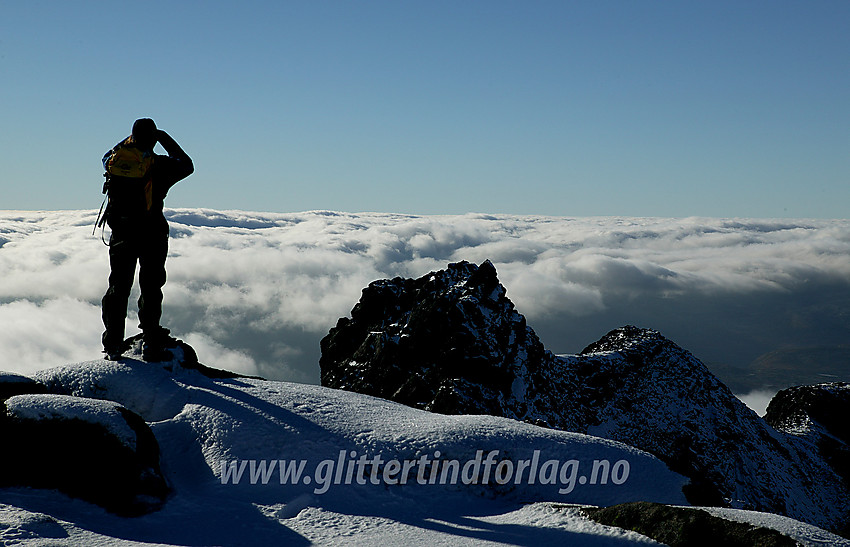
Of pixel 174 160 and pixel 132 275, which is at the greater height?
pixel 174 160

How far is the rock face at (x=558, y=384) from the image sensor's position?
33.0 meters

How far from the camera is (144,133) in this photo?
13078 mm

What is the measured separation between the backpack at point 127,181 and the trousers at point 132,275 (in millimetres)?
400

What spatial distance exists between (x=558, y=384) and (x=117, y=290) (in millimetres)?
31433

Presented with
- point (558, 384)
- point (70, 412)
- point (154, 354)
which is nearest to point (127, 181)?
point (154, 354)

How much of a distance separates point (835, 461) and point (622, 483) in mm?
44737

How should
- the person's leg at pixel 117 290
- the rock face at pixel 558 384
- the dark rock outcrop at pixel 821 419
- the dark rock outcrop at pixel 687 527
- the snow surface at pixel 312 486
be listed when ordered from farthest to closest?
1. the dark rock outcrop at pixel 821 419
2. the rock face at pixel 558 384
3. the person's leg at pixel 117 290
4. the snow surface at pixel 312 486
5. the dark rock outcrop at pixel 687 527

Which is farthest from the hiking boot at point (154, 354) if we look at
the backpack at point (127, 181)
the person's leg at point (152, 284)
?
the backpack at point (127, 181)

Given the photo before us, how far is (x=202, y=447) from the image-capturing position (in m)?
10.5

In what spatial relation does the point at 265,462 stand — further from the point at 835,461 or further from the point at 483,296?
the point at 835,461

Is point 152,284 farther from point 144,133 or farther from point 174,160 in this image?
point 144,133

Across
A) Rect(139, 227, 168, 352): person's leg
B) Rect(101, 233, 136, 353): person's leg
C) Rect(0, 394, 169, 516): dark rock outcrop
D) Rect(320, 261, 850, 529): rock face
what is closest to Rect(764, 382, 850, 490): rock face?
Rect(320, 261, 850, 529): rock face

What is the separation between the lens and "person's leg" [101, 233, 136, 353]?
13359 mm

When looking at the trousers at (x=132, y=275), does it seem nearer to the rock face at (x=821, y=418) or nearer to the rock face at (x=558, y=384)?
the rock face at (x=558, y=384)
